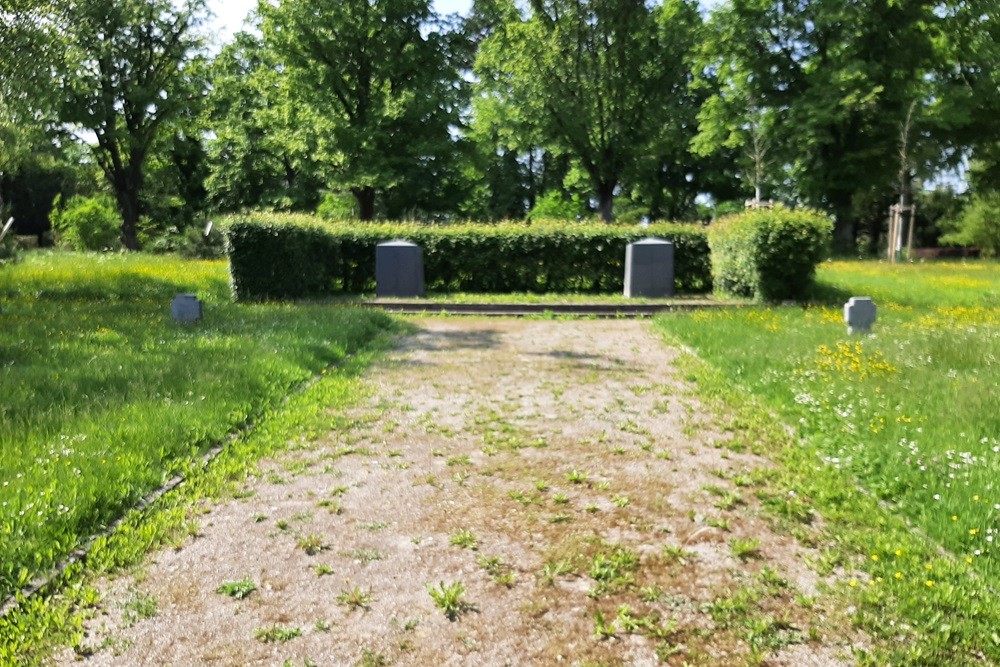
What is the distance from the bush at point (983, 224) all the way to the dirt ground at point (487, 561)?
43529 millimetres

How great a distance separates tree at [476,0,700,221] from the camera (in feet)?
115

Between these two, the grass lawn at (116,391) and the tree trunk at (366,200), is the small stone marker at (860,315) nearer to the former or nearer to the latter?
the grass lawn at (116,391)

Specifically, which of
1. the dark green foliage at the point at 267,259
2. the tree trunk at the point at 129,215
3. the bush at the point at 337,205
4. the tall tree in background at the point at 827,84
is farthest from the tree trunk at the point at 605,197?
the tree trunk at the point at 129,215

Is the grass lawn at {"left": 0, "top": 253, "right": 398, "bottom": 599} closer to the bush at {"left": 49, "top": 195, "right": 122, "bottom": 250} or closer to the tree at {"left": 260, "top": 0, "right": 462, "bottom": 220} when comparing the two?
the tree at {"left": 260, "top": 0, "right": 462, "bottom": 220}

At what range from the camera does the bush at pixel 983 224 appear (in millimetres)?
40969

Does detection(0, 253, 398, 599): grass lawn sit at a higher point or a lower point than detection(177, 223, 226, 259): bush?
lower

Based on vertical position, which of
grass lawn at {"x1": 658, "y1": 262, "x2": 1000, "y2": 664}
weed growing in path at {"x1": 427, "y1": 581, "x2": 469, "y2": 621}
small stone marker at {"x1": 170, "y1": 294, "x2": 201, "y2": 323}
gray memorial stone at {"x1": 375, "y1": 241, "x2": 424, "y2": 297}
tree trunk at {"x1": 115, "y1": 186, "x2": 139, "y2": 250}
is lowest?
weed growing in path at {"x1": 427, "y1": 581, "x2": 469, "y2": 621}

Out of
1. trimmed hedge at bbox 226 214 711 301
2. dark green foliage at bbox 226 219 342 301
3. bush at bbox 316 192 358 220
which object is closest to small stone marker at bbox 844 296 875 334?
trimmed hedge at bbox 226 214 711 301

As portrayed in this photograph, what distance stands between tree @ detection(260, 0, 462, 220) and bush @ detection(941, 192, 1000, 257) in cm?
3140

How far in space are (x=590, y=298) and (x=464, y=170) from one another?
21.6 m

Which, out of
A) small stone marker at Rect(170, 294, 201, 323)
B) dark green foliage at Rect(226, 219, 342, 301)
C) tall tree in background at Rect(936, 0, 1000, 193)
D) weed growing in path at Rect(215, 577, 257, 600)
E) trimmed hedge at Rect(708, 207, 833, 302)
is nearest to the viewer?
weed growing in path at Rect(215, 577, 257, 600)

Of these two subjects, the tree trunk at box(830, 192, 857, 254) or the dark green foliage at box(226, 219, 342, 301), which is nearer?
the dark green foliage at box(226, 219, 342, 301)

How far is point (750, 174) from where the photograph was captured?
43.2 meters

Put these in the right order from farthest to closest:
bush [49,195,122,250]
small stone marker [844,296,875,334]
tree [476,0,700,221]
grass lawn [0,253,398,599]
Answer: bush [49,195,122,250] → tree [476,0,700,221] → small stone marker [844,296,875,334] → grass lawn [0,253,398,599]
